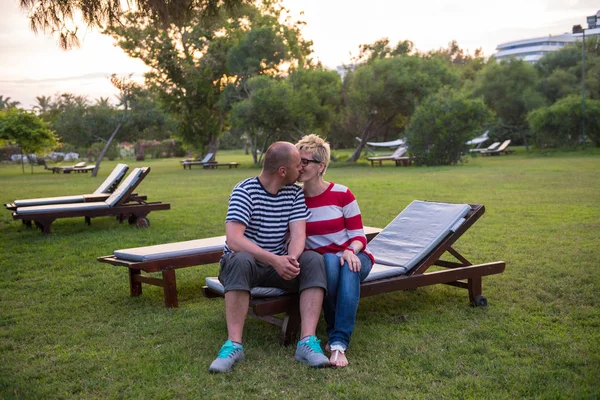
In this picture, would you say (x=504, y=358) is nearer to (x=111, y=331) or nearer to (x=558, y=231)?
(x=111, y=331)

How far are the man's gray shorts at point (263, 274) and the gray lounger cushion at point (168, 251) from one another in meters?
1.23

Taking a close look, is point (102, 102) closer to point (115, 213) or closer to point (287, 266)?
point (115, 213)

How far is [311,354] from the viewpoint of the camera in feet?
11.7

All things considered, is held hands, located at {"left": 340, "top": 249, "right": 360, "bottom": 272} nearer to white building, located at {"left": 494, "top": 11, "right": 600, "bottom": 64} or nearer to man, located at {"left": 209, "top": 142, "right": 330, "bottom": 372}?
man, located at {"left": 209, "top": 142, "right": 330, "bottom": 372}

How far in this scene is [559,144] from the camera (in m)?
32.8

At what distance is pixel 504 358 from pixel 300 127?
81.9 feet

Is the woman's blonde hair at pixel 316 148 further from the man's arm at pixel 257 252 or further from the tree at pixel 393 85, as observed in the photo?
the tree at pixel 393 85

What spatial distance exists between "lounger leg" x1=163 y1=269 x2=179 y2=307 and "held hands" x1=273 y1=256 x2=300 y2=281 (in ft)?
4.79

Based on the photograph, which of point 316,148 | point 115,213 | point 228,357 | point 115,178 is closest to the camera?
point 228,357

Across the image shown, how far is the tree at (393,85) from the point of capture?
27.1 meters

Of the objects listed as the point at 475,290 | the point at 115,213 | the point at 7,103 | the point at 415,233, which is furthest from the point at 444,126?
the point at 7,103

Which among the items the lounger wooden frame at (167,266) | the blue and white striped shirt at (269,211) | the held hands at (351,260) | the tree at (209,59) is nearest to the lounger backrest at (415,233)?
the held hands at (351,260)

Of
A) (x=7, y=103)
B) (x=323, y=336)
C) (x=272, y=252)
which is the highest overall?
(x=7, y=103)

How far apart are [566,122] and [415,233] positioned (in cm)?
3005
